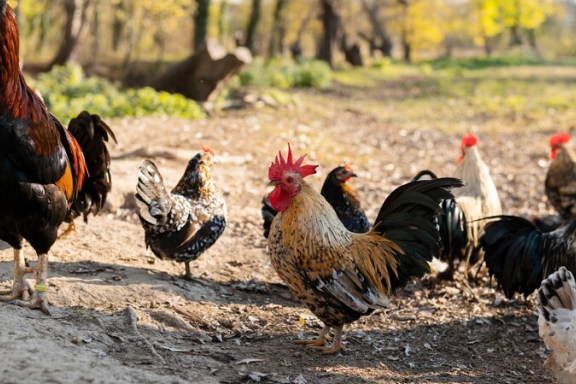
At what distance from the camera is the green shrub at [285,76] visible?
20.8 m

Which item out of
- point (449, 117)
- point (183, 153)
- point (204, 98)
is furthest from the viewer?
point (449, 117)

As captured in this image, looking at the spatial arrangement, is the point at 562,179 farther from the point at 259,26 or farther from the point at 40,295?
the point at 259,26

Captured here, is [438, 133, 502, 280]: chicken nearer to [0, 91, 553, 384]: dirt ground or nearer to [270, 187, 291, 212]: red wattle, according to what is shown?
[0, 91, 553, 384]: dirt ground

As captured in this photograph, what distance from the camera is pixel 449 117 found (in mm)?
19266

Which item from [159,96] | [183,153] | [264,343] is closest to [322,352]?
[264,343]

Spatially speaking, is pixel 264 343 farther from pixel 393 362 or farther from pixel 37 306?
pixel 37 306

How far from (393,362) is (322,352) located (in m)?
0.61

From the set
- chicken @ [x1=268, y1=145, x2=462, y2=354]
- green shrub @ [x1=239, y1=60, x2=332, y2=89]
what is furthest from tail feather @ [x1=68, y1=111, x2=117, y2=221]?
green shrub @ [x1=239, y1=60, x2=332, y2=89]

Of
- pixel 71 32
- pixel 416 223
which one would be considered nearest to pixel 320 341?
pixel 416 223

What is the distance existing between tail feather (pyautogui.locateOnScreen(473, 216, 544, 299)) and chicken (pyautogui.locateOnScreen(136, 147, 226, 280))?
2732 millimetres

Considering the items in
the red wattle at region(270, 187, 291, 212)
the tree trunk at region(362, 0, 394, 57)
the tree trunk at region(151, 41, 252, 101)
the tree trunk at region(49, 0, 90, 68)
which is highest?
the tree trunk at region(362, 0, 394, 57)

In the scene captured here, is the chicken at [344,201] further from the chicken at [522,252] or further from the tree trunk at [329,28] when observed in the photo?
the tree trunk at [329,28]

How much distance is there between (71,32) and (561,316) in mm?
21981

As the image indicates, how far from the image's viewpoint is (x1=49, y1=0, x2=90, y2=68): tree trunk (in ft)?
73.8
